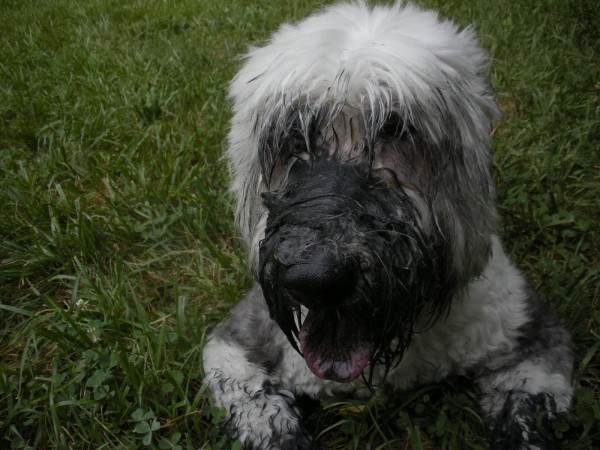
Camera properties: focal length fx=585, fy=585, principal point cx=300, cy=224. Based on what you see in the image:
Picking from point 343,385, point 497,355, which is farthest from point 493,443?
point 343,385

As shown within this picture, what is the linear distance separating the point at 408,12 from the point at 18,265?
229cm

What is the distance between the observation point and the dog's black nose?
144cm

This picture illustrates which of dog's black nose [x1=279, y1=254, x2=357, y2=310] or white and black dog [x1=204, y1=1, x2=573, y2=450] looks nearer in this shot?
dog's black nose [x1=279, y1=254, x2=357, y2=310]

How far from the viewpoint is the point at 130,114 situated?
427 cm

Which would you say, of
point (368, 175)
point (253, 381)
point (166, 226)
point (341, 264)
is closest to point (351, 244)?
point (341, 264)

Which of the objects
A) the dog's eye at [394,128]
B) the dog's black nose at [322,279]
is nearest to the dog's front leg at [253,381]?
the dog's black nose at [322,279]

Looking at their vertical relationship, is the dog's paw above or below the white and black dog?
below

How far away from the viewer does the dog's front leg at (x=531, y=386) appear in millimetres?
2039

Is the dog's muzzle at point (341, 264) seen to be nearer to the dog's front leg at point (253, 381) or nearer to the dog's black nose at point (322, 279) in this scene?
the dog's black nose at point (322, 279)

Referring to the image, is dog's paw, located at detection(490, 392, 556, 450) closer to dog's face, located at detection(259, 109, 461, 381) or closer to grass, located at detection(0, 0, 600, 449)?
grass, located at detection(0, 0, 600, 449)

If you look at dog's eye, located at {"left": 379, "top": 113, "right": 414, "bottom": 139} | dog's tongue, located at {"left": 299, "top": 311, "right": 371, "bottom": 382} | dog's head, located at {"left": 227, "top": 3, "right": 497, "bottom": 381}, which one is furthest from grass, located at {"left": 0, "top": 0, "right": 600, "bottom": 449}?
dog's eye, located at {"left": 379, "top": 113, "right": 414, "bottom": 139}

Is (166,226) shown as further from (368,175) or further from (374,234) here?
(374,234)

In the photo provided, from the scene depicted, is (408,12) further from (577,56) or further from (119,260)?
(577,56)

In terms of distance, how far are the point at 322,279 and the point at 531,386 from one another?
3.75ft
